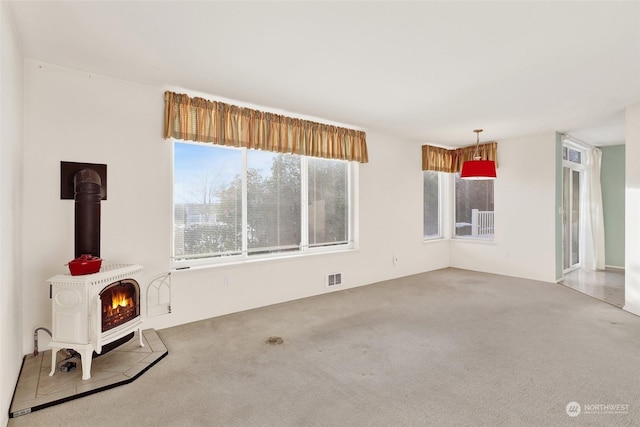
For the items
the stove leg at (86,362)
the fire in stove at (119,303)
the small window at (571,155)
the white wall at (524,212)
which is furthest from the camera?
the small window at (571,155)

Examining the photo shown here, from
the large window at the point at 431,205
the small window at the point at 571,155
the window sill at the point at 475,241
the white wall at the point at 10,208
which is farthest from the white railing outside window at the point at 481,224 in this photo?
the white wall at the point at 10,208

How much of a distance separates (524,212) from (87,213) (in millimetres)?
6417

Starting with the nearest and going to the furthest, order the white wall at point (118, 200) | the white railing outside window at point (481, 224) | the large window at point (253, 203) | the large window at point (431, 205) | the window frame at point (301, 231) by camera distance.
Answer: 1. the white wall at point (118, 200)
2. the window frame at point (301, 231)
3. the large window at point (253, 203)
4. the white railing outside window at point (481, 224)
5. the large window at point (431, 205)

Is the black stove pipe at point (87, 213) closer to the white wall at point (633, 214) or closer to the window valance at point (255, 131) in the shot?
the window valance at point (255, 131)

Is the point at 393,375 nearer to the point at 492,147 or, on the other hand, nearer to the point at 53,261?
the point at 53,261

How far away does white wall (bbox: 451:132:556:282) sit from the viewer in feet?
18.2

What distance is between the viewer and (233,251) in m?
4.11

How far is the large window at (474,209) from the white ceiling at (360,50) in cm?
252

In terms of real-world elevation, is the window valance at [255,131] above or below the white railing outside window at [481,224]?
above

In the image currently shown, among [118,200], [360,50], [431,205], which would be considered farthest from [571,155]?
[118,200]

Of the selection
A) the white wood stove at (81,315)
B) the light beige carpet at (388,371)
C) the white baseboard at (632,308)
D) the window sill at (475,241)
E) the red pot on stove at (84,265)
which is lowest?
the light beige carpet at (388,371)

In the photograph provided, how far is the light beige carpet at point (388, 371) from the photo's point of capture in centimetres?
206

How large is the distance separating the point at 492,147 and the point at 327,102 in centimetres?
387

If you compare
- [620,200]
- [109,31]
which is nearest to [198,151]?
[109,31]
